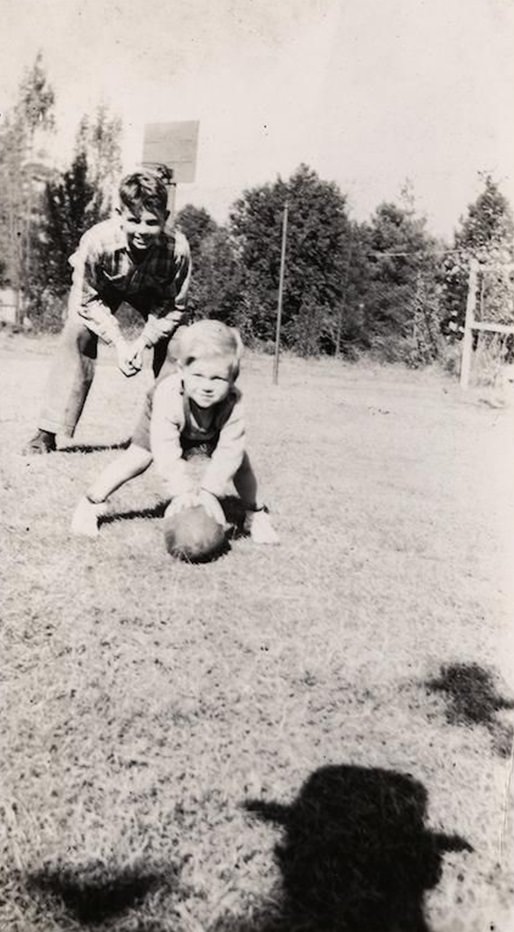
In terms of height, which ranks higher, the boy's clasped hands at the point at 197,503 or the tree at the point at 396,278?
the tree at the point at 396,278

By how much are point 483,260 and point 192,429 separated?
26.6 ft

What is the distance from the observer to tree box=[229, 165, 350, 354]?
24.3 ft

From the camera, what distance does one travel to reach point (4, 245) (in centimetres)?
930

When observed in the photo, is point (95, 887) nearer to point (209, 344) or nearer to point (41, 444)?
point (209, 344)

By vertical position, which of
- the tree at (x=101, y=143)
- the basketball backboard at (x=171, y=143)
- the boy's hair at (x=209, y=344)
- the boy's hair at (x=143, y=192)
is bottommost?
the boy's hair at (x=209, y=344)

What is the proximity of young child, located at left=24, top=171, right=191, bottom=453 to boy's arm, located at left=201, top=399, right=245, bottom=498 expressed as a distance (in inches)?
27.8

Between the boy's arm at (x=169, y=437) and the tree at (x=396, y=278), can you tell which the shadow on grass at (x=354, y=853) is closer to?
the boy's arm at (x=169, y=437)

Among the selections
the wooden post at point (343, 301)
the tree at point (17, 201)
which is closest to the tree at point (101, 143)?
the tree at point (17, 201)

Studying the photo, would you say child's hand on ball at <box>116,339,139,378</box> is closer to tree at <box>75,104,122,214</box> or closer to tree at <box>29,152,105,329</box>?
tree at <box>75,104,122,214</box>

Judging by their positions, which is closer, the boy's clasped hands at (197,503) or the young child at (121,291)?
the boy's clasped hands at (197,503)

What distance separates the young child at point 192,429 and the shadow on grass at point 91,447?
1.24 m

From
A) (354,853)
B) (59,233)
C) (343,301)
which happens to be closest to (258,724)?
(354,853)

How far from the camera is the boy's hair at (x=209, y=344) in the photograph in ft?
10.4

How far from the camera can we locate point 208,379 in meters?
3.17
